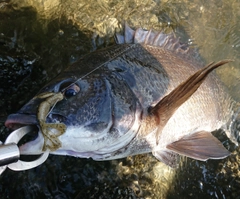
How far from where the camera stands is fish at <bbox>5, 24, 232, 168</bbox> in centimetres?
175

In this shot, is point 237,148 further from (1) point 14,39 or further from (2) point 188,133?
(1) point 14,39

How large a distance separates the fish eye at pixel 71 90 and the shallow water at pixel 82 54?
101 centimetres

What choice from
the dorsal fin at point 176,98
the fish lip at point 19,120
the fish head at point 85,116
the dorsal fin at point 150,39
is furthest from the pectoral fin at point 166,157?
the fish lip at point 19,120

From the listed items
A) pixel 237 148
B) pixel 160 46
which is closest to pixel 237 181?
pixel 237 148

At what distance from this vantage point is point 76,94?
188cm

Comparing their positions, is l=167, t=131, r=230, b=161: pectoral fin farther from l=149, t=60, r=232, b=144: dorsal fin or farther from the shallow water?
the shallow water

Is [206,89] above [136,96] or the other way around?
the other way around

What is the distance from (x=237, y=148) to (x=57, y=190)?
1.96 m

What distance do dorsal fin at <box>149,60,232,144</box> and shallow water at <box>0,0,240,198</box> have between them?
886mm

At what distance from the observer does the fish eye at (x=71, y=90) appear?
1863 mm

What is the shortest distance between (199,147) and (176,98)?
72cm

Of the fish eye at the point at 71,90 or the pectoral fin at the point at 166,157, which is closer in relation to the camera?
the fish eye at the point at 71,90

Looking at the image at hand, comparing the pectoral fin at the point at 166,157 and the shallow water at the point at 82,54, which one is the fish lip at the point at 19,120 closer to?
the shallow water at the point at 82,54

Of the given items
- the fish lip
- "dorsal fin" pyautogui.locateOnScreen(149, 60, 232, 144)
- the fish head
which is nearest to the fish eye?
the fish head
